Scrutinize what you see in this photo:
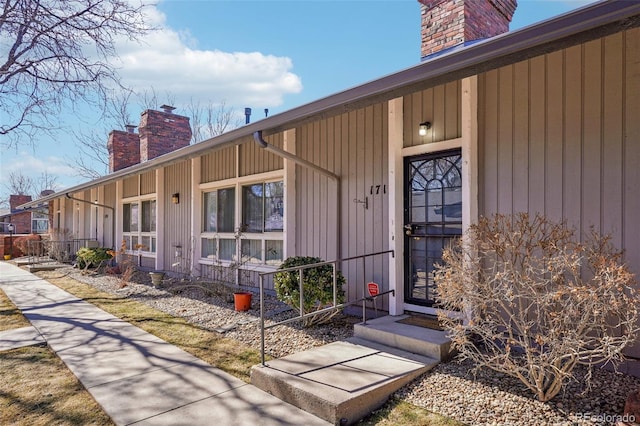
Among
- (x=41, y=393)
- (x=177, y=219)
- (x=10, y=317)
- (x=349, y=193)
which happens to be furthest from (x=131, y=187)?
(x=41, y=393)

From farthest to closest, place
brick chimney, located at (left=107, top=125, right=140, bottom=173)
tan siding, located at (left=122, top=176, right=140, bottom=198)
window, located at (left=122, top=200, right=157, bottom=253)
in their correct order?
brick chimney, located at (left=107, top=125, right=140, bottom=173)
tan siding, located at (left=122, top=176, right=140, bottom=198)
window, located at (left=122, top=200, right=157, bottom=253)

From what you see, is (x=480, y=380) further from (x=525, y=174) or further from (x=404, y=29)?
(x=404, y=29)

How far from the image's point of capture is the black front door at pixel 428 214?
4.44 metres

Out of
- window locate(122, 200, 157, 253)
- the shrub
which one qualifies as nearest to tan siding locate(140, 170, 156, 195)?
window locate(122, 200, 157, 253)

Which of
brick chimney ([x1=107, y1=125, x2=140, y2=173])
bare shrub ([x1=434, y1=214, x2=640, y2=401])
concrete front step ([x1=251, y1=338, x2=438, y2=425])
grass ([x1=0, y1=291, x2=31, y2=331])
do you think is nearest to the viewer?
bare shrub ([x1=434, y1=214, x2=640, y2=401])

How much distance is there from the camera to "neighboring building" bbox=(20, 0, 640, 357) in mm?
3186

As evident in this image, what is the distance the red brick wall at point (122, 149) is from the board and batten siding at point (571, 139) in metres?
13.5

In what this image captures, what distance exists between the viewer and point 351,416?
2.74 meters

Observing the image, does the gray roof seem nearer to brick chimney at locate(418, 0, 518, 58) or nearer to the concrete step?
the concrete step

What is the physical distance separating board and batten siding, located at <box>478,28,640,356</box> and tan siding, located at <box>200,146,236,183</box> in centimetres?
523

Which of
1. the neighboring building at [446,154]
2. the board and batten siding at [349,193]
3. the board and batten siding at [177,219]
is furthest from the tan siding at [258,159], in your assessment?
the board and batten siding at [177,219]

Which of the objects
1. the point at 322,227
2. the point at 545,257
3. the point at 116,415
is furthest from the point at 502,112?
the point at 116,415

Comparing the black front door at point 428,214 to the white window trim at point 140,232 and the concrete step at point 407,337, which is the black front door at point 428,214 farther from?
the white window trim at point 140,232

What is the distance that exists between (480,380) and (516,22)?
6.08 metres
